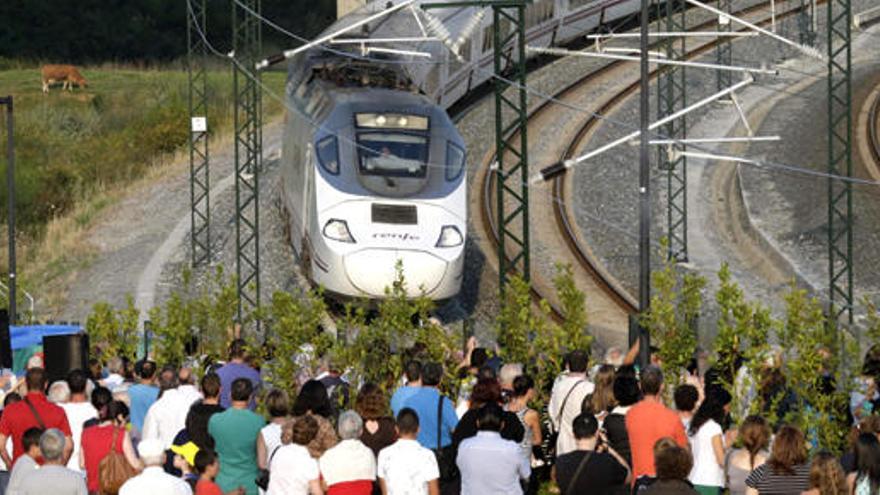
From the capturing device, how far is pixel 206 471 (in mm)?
15719

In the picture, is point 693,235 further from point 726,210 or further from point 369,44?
point 369,44

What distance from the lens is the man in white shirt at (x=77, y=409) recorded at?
18391mm

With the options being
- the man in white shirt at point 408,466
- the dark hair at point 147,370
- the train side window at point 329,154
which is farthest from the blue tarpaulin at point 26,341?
the man in white shirt at point 408,466

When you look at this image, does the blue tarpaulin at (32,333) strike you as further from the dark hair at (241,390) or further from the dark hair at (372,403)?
the dark hair at (372,403)

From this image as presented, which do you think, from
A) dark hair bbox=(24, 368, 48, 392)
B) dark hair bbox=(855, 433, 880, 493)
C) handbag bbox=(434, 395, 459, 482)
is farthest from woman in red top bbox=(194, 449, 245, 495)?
dark hair bbox=(855, 433, 880, 493)

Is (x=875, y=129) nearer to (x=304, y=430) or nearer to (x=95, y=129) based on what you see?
(x=95, y=129)

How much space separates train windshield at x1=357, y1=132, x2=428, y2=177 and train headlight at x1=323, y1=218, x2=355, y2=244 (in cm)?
111

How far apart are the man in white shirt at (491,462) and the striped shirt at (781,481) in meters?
2.28

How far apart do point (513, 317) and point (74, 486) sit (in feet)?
33.8

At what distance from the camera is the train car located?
117ft

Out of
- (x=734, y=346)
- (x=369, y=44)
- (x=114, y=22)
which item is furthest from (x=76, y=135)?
(x=734, y=346)

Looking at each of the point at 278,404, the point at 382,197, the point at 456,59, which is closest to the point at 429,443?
the point at 278,404

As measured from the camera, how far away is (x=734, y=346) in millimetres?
20625

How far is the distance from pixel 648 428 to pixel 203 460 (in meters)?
3.65
